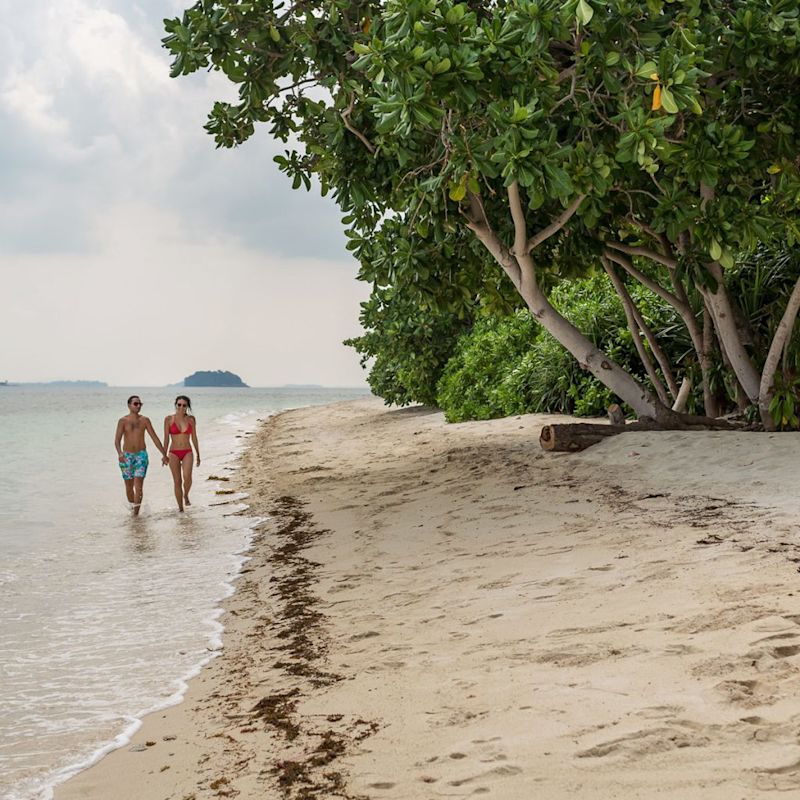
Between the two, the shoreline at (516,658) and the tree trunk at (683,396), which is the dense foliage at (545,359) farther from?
the shoreline at (516,658)

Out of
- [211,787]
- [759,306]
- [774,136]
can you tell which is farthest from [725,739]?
[759,306]

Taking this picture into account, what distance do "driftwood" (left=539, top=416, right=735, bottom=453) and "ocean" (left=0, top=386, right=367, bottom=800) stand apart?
12.2 ft

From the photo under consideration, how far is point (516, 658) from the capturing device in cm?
379

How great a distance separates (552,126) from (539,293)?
305cm

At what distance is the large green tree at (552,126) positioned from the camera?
718cm

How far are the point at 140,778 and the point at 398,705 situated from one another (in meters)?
1.01

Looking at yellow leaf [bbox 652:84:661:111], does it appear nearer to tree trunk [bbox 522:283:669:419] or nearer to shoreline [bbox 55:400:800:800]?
shoreline [bbox 55:400:800:800]

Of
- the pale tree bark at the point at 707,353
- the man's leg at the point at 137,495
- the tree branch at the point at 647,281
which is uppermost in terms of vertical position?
the tree branch at the point at 647,281

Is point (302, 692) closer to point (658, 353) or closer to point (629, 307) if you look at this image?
point (629, 307)

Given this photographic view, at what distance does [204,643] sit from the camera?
5.18 m

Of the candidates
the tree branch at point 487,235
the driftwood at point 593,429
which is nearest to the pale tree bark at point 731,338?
the driftwood at point 593,429

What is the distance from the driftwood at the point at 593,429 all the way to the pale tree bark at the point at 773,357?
0.66m

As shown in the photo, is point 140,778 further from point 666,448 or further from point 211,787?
point 666,448

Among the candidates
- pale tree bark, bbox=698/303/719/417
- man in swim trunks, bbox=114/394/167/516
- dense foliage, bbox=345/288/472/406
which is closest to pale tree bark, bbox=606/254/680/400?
pale tree bark, bbox=698/303/719/417
